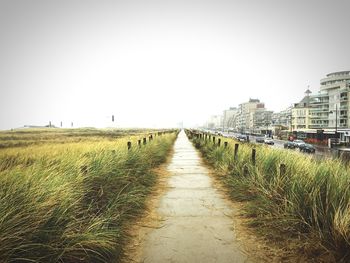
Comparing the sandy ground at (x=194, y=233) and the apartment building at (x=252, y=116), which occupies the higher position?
the apartment building at (x=252, y=116)

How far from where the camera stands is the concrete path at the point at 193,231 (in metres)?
3.41

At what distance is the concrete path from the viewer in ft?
11.2

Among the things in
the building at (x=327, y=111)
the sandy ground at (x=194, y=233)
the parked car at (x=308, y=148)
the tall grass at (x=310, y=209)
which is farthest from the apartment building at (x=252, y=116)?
the sandy ground at (x=194, y=233)

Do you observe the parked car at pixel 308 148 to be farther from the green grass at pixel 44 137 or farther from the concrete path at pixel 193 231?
the green grass at pixel 44 137

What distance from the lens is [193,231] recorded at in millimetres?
4227

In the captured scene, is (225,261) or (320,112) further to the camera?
(320,112)

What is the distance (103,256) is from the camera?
309 centimetres

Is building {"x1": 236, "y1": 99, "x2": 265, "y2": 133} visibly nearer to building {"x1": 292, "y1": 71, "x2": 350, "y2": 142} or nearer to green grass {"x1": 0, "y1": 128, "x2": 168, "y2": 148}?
building {"x1": 292, "y1": 71, "x2": 350, "y2": 142}

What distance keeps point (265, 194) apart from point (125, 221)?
10.5 feet

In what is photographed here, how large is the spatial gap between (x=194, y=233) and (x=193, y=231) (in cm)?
8

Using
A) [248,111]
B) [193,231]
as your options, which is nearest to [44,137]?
[193,231]

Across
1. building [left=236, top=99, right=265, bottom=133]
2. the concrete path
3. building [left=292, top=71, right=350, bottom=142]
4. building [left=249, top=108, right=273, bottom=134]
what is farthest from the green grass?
building [left=236, top=99, right=265, bottom=133]

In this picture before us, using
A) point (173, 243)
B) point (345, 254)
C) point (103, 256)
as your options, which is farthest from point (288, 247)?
point (103, 256)

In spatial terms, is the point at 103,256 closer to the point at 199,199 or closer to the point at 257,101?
the point at 199,199
